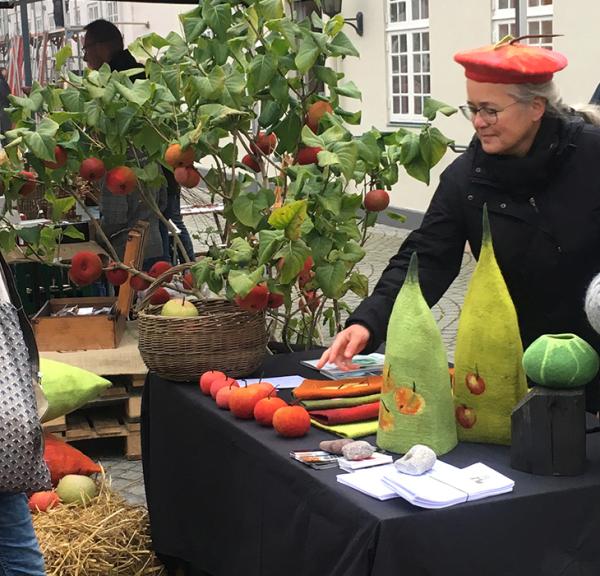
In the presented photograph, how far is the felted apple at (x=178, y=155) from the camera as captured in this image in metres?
3.22

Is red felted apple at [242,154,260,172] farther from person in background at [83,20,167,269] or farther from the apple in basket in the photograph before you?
person in background at [83,20,167,269]

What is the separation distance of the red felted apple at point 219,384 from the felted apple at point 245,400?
0.51 feet

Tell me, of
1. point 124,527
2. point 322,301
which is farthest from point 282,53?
point 124,527

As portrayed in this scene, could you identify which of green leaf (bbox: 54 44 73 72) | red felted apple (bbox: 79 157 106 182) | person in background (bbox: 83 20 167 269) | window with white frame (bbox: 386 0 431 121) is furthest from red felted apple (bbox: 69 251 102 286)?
window with white frame (bbox: 386 0 431 121)

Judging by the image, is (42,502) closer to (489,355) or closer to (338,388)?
(338,388)

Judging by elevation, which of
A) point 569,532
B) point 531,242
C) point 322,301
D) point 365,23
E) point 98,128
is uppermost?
point 365,23

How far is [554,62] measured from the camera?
95.0 inches

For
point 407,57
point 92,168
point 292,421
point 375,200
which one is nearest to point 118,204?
point 92,168

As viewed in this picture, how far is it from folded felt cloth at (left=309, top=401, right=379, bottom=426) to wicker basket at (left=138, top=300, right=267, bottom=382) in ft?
1.89

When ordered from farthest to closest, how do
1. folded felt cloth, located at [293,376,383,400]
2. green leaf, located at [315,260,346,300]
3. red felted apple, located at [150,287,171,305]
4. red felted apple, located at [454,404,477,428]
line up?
red felted apple, located at [150,287,171,305] → green leaf, located at [315,260,346,300] → folded felt cloth, located at [293,376,383,400] → red felted apple, located at [454,404,477,428]

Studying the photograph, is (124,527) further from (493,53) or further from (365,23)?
(365,23)

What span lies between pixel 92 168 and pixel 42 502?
1099 millimetres

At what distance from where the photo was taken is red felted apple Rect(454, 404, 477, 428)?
235 centimetres

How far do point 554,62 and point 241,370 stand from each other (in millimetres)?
1278
